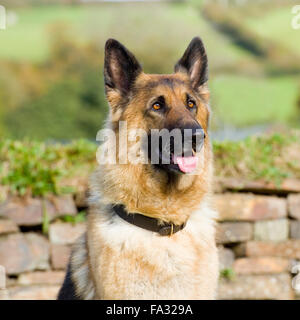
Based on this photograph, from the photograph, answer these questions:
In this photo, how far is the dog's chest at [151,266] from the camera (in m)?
3.05

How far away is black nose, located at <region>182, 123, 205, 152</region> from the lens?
3079 mm

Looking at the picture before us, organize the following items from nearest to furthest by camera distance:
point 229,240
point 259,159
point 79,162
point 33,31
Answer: point 229,240 < point 79,162 < point 259,159 < point 33,31

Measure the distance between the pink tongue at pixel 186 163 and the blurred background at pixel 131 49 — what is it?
10.0 m

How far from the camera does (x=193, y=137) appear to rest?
10.2 feet

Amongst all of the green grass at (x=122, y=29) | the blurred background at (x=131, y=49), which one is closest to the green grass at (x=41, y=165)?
the blurred background at (x=131, y=49)

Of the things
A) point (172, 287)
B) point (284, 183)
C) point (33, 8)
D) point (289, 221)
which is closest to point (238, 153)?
point (284, 183)

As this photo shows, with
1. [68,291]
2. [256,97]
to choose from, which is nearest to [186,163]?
[68,291]

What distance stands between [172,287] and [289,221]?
2969mm

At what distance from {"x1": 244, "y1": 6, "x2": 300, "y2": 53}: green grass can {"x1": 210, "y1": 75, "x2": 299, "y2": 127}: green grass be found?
2164 millimetres

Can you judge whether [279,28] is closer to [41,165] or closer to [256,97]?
[256,97]

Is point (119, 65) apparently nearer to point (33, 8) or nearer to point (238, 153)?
point (238, 153)

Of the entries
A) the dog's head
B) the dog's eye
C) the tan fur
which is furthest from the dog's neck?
the dog's eye

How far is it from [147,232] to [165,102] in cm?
98
